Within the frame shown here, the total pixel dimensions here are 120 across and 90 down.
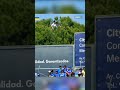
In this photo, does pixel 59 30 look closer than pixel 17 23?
Yes

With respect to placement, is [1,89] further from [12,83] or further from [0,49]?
[0,49]

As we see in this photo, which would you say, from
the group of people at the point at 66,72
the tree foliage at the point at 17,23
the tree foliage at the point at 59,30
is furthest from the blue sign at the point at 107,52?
the tree foliage at the point at 17,23

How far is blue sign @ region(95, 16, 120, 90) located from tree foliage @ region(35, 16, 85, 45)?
362 millimetres

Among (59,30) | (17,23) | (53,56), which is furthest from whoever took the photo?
(17,23)

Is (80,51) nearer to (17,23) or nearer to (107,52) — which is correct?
(107,52)

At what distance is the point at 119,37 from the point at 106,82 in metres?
0.28

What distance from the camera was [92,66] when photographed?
186cm

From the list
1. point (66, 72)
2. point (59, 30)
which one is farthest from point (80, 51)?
point (59, 30)

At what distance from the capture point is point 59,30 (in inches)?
90.4

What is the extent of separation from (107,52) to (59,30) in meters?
0.56

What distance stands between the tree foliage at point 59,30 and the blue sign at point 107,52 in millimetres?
362

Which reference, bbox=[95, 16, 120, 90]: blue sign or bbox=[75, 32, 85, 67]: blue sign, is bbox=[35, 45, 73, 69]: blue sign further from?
bbox=[95, 16, 120, 90]: blue sign

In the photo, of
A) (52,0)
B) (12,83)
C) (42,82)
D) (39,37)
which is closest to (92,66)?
(42,82)

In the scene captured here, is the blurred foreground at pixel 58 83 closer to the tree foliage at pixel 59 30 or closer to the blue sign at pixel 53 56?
the blue sign at pixel 53 56
